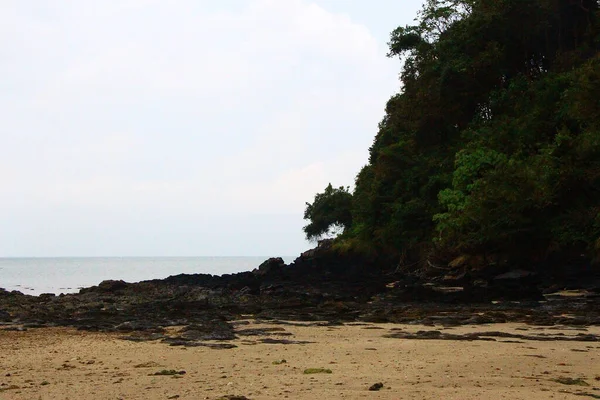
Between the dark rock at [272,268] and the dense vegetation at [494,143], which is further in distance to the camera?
the dark rock at [272,268]

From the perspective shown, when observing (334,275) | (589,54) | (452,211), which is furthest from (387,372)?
(334,275)

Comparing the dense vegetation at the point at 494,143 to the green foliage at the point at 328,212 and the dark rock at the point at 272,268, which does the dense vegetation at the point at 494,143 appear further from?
the green foliage at the point at 328,212

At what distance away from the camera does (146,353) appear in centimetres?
1222

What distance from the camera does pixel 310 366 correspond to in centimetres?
1002

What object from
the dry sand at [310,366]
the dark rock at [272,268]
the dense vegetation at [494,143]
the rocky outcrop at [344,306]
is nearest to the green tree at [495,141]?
the dense vegetation at [494,143]

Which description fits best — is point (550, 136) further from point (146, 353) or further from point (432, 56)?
point (146, 353)

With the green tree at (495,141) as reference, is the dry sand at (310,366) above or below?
below

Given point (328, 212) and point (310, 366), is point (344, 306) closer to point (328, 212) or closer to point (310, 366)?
point (310, 366)

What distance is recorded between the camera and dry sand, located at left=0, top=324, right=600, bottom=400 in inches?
312

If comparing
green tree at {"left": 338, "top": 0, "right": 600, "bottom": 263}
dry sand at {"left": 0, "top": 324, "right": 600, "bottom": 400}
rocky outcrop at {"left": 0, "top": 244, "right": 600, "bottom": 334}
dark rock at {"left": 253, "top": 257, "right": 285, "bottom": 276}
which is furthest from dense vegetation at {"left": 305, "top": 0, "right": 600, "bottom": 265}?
dry sand at {"left": 0, "top": 324, "right": 600, "bottom": 400}

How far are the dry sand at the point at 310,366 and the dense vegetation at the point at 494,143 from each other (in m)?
13.6

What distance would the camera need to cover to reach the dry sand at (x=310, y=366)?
7.93 m

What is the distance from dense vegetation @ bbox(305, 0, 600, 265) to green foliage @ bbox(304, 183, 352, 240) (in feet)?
67.8

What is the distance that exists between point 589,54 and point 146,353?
29.8 meters
